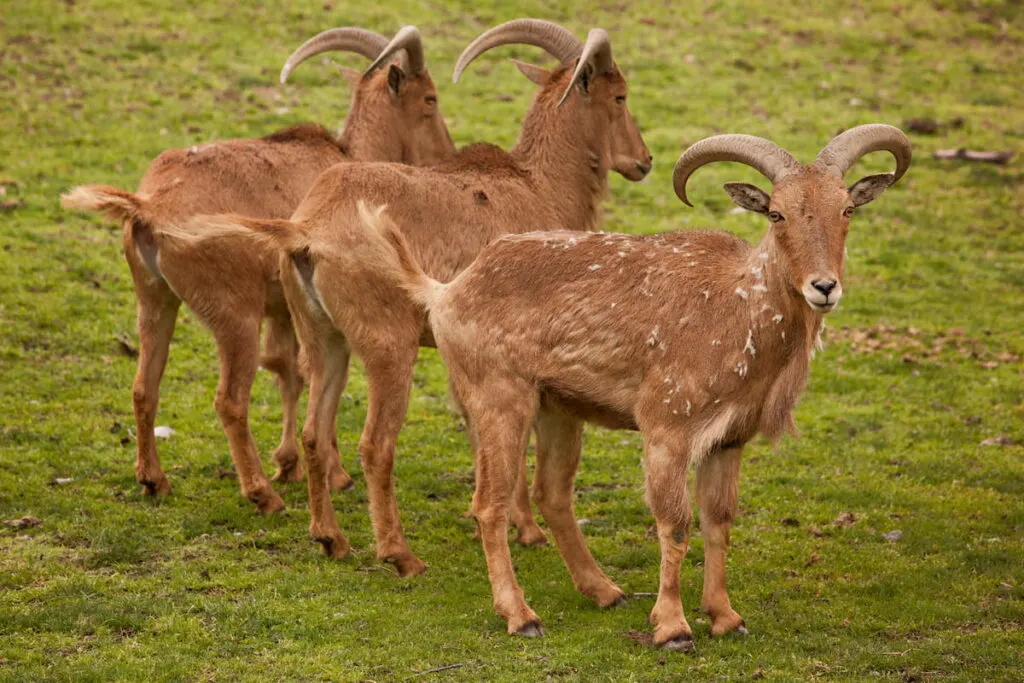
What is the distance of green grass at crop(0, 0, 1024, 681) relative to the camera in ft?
26.1

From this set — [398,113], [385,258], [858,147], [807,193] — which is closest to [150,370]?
[385,258]

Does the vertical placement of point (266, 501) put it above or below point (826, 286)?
below

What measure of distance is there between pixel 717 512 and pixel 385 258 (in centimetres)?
272

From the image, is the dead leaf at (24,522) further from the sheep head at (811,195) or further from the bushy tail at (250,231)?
the sheep head at (811,195)

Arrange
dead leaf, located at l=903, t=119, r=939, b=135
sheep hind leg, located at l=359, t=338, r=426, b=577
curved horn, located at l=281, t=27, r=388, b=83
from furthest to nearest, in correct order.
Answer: dead leaf, located at l=903, t=119, r=939, b=135
curved horn, located at l=281, t=27, r=388, b=83
sheep hind leg, located at l=359, t=338, r=426, b=577

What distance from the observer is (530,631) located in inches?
317

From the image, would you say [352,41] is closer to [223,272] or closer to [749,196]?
[223,272]

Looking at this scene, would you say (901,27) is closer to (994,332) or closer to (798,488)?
(994,332)

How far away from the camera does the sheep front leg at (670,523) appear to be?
781cm

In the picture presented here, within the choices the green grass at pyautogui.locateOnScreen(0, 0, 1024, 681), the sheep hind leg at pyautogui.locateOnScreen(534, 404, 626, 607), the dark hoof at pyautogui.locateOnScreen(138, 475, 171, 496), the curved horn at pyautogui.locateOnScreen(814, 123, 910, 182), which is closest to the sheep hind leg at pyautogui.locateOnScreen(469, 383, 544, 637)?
the green grass at pyautogui.locateOnScreen(0, 0, 1024, 681)

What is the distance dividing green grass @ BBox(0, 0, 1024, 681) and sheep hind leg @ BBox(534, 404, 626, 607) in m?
0.23


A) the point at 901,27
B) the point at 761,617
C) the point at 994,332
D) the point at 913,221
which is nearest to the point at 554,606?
the point at 761,617

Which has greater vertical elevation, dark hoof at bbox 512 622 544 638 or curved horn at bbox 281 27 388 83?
curved horn at bbox 281 27 388 83

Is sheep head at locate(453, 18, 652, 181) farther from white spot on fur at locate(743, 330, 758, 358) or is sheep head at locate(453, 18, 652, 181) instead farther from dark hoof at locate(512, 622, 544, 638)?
dark hoof at locate(512, 622, 544, 638)
